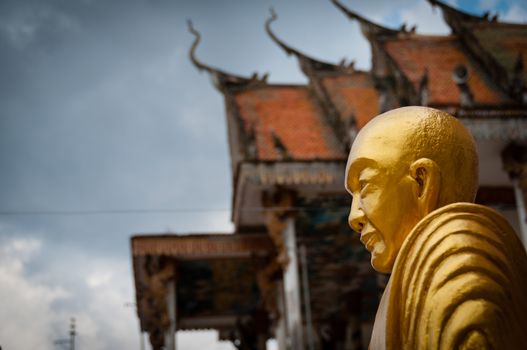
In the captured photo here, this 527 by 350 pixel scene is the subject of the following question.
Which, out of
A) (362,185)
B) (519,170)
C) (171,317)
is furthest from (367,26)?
(362,185)

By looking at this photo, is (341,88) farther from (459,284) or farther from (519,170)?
(459,284)

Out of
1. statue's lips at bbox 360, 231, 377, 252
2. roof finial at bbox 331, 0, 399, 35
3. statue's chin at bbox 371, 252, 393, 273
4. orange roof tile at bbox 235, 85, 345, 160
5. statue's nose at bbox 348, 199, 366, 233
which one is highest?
roof finial at bbox 331, 0, 399, 35

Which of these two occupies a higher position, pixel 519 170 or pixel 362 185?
pixel 519 170

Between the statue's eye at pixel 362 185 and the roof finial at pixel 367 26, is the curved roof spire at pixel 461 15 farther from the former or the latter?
the statue's eye at pixel 362 185

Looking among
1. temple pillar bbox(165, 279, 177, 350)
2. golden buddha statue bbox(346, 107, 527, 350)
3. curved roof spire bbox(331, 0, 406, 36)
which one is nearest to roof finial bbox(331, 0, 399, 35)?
curved roof spire bbox(331, 0, 406, 36)

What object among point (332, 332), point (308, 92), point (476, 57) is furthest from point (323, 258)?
point (476, 57)

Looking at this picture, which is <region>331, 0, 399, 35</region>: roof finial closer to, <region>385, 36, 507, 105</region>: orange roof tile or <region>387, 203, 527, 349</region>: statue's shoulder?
<region>385, 36, 507, 105</region>: orange roof tile

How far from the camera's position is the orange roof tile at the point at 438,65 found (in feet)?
40.6

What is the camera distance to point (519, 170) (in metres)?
11.6

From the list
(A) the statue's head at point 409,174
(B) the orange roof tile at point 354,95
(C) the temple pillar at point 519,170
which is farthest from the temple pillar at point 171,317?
(A) the statue's head at point 409,174

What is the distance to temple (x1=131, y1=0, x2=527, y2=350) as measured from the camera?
478 inches

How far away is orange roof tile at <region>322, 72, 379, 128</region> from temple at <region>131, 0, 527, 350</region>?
3 centimetres

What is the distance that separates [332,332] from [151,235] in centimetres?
472

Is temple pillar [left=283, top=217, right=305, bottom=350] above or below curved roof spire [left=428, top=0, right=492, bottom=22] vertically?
below
